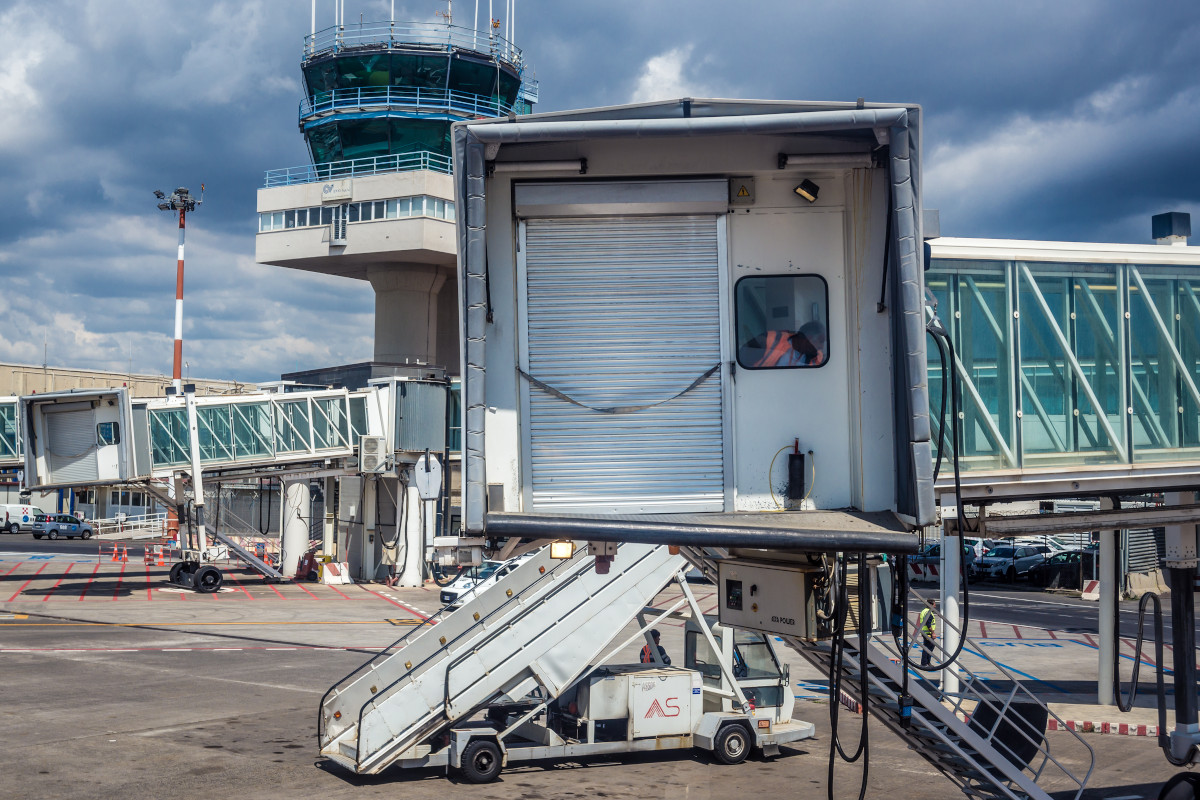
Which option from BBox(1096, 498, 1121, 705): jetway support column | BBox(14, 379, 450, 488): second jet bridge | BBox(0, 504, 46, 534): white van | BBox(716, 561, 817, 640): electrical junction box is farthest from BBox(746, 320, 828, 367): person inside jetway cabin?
BBox(0, 504, 46, 534): white van

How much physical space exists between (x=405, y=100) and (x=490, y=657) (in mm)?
51887

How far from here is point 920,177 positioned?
716cm

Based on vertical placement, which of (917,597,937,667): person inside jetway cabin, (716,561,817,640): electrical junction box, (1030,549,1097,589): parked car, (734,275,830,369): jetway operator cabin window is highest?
(734,275,830,369): jetway operator cabin window

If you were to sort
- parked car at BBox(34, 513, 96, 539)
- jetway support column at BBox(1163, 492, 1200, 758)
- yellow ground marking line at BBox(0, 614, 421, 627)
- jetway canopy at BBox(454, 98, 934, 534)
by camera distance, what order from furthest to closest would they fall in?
1. parked car at BBox(34, 513, 96, 539)
2. yellow ground marking line at BBox(0, 614, 421, 627)
3. jetway support column at BBox(1163, 492, 1200, 758)
4. jetway canopy at BBox(454, 98, 934, 534)

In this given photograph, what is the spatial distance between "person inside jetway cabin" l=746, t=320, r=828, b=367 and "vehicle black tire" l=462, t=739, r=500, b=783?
8.61m

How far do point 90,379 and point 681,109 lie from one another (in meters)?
99.5

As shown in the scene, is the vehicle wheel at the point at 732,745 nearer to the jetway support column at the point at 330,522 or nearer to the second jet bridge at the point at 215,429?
the second jet bridge at the point at 215,429

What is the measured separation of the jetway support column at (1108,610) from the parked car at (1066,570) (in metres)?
26.4

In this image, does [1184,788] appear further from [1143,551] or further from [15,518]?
[15,518]

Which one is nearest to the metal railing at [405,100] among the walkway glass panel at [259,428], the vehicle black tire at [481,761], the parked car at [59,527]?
the walkway glass panel at [259,428]

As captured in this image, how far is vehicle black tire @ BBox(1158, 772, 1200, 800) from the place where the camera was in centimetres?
1066

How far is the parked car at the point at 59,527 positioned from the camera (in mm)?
71500

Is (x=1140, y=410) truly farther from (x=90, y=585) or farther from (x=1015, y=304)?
(x=90, y=585)

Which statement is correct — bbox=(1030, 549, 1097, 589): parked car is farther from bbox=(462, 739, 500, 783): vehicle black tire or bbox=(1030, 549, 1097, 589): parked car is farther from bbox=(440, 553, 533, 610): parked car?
bbox=(462, 739, 500, 783): vehicle black tire
